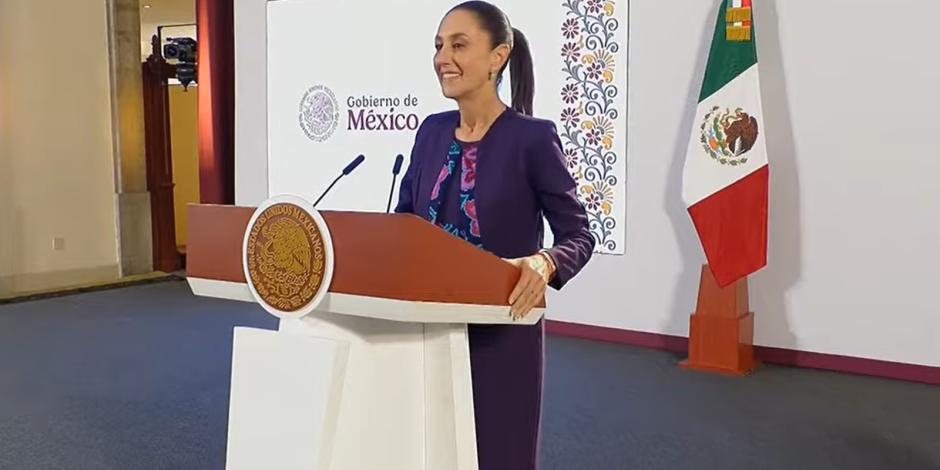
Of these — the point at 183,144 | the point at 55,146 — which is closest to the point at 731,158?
the point at 55,146

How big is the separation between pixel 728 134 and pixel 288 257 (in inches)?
135

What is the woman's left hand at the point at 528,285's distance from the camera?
1.23m

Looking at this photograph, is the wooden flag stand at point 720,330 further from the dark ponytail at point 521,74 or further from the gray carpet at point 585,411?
the dark ponytail at point 521,74

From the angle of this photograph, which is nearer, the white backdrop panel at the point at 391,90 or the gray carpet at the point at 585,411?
the gray carpet at the point at 585,411

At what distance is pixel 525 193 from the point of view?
4.60ft

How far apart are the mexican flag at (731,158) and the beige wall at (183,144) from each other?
623 cm

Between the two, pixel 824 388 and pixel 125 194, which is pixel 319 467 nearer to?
pixel 824 388

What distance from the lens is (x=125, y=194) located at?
7383 mm

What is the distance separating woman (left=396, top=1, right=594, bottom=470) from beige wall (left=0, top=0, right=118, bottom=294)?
6163 millimetres

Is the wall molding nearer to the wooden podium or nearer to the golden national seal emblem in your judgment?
the wooden podium

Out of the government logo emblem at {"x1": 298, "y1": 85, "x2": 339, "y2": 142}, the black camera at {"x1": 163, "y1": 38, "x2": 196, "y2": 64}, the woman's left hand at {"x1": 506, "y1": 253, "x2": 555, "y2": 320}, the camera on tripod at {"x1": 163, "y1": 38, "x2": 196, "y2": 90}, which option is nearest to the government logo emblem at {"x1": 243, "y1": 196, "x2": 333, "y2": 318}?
the woman's left hand at {"x1": 506, "y1": 253, "x2": 555, "y2": 320}

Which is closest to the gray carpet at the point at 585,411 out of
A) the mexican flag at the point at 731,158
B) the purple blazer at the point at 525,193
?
the mexican flag at the point at 731,158

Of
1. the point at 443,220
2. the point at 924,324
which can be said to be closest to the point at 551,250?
the point at 443,220

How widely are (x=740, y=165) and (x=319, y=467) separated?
11.2 ft
